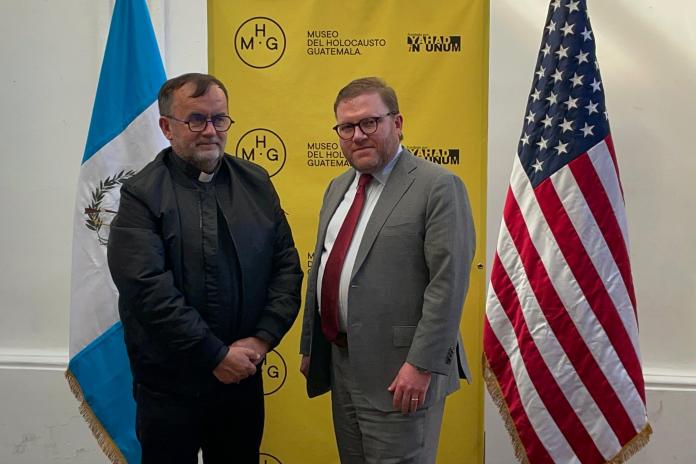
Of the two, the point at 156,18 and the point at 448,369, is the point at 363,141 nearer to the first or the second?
the point at 448,369

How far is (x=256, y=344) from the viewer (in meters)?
1.84

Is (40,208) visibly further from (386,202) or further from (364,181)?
(386,202)

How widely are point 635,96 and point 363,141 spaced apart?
61.9 inches

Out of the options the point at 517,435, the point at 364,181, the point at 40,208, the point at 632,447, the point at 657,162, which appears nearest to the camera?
the point at 364,181

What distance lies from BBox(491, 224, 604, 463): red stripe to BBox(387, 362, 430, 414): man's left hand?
2.40 feet

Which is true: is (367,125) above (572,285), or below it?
above

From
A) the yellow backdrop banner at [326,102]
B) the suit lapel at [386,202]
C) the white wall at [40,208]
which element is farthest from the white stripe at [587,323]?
the white wall at [40,208]

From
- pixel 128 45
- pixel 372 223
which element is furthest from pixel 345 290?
pixel 128 45

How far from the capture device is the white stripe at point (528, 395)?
2305 millimetres

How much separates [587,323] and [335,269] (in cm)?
101

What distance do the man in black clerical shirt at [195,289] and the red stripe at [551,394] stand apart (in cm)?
91

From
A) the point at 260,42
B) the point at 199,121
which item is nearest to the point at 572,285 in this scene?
the point at 199,121

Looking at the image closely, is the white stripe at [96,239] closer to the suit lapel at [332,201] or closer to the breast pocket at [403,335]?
the suit lapel at [332,201]

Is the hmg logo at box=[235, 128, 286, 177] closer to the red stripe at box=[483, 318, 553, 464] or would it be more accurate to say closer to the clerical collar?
the clerical collar
